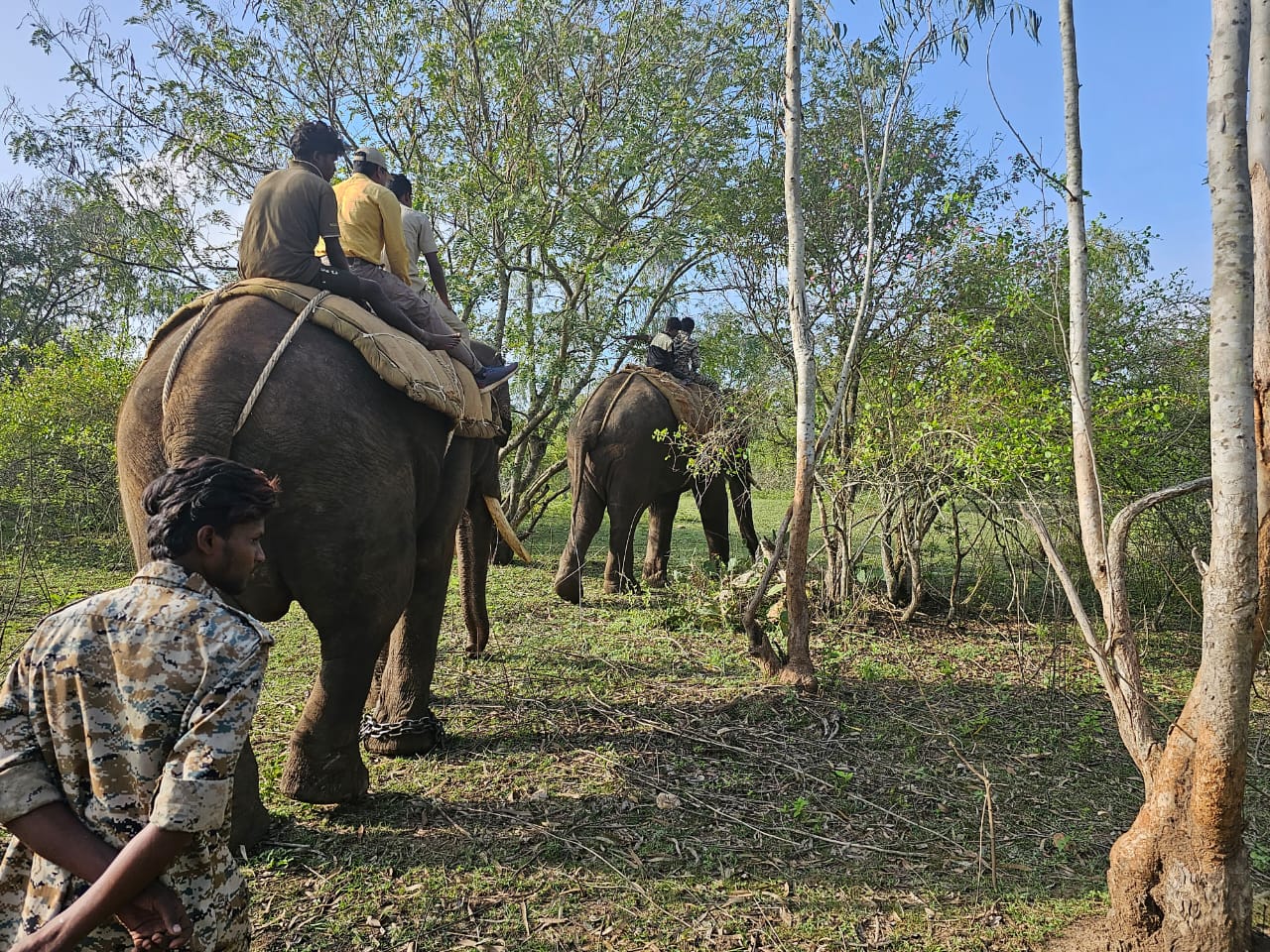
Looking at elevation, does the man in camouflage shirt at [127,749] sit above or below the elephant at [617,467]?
below

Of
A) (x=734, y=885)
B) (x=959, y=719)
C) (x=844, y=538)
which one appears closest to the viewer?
(x=734, y=885)

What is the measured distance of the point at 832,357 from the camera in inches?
324

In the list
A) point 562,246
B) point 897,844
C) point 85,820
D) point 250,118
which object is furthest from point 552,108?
point 85,820

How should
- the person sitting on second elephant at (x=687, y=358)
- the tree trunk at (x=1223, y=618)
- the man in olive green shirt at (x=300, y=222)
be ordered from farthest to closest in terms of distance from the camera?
1. the person sitting on second elephant at (x=687, y=358)
2. the man in olive green shirt at (x=300, y=222)
3. the tree trunk at (x=1223, y=618)

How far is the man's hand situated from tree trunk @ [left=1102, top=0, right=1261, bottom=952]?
2.93 metres

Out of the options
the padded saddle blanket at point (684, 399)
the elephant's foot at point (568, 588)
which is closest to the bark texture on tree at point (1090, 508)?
the padded saddle blanket at point (684, 399)

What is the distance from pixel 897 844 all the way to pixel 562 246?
870cm

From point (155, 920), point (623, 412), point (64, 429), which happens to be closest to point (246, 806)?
point (155, 920)

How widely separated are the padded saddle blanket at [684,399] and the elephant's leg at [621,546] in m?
1.09

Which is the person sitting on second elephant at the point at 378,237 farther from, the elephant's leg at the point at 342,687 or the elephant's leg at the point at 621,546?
the elephant's leg at the point at 621,546

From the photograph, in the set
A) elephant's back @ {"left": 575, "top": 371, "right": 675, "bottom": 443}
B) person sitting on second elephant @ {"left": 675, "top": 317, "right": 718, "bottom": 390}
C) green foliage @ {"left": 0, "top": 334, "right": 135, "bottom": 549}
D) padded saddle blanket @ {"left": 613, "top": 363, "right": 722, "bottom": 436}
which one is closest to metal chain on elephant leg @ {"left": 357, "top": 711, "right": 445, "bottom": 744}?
elephant's back @ {"left": 575, "top": 371, "right": 675, "bottom": 443}

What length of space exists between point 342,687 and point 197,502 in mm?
1998

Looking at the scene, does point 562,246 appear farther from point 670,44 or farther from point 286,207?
point 286,207

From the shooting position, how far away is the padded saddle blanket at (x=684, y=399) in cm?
907
